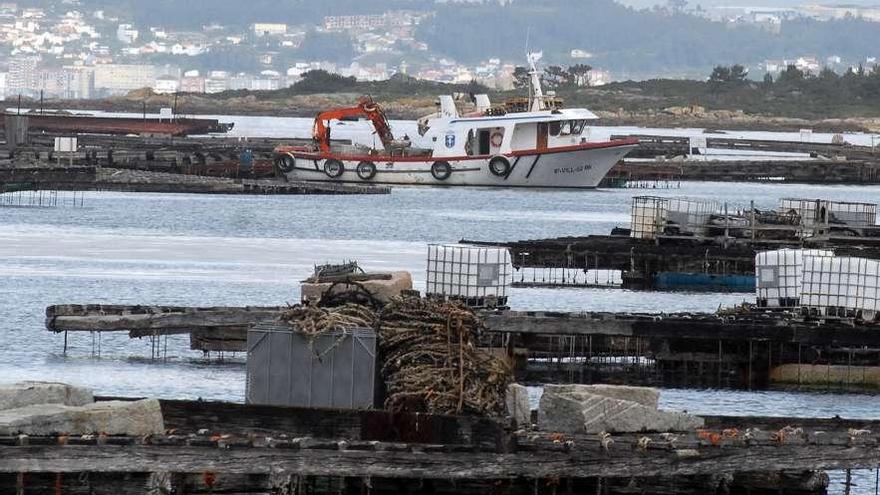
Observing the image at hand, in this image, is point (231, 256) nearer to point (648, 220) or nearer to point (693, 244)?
point (648, 220)

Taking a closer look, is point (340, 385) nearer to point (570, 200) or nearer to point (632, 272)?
point (632, 272)

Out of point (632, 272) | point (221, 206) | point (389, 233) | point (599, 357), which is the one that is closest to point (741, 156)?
point (221, 206)

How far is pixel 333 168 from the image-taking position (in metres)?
89.3

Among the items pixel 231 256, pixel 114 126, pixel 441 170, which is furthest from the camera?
pixel 114 126

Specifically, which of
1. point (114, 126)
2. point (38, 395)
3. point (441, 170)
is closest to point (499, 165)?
point (441, 170)

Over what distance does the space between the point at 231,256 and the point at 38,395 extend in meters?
36.9

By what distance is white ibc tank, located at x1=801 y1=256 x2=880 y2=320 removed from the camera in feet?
103

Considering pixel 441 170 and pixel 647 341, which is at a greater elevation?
pixel 441 170

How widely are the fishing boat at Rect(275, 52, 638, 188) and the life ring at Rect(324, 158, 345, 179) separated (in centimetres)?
4

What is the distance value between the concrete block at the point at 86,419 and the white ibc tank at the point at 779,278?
53.8ft

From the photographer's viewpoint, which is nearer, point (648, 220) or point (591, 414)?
point (591, 414)

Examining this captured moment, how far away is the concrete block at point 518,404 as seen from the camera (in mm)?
21172

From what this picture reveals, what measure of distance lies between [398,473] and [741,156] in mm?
120168

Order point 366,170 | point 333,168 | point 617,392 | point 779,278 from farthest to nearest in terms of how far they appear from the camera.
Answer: point 333,168
point 366,170
point 779,278
point 617,392
